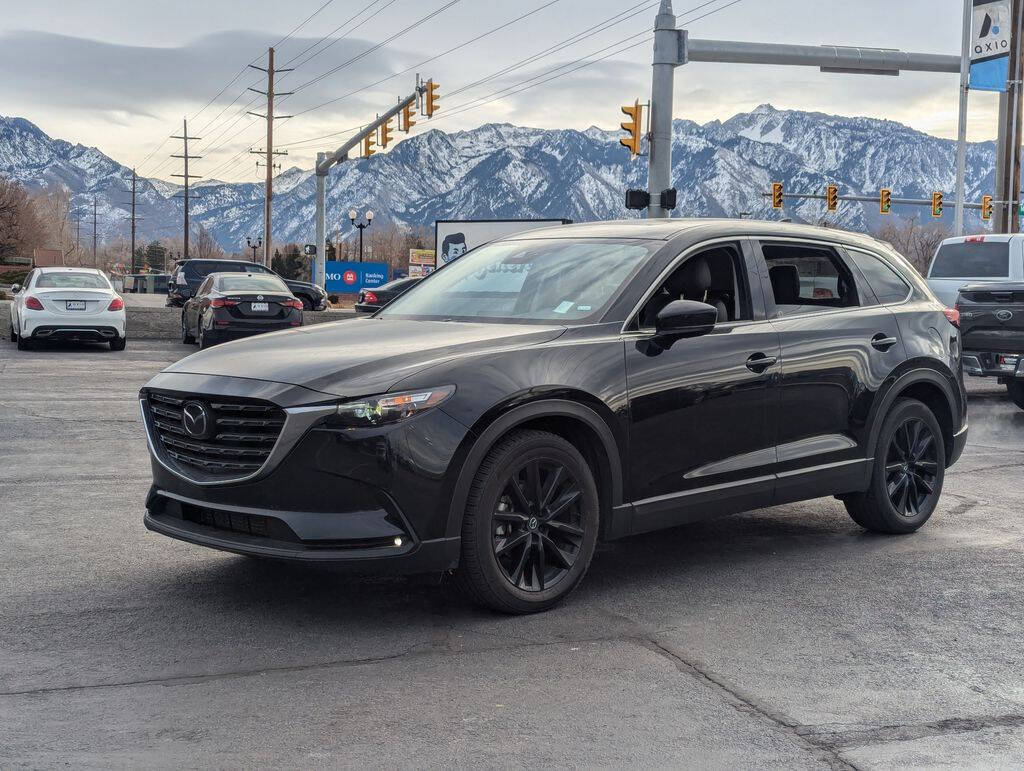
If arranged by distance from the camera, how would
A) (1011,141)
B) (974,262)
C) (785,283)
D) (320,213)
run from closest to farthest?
(785,283) → (974,262) → (1011,141) → (320,213)

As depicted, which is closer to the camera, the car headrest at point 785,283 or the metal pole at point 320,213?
the car headrest at point 785,283

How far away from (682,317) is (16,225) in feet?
281

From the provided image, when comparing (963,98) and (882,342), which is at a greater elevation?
(963,98)

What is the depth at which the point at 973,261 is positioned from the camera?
57.4ft

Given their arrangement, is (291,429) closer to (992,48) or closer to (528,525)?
(528,525)

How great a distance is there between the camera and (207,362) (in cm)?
527

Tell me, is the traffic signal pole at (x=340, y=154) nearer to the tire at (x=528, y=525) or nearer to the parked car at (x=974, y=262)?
the parked car at (x=974, y=262)

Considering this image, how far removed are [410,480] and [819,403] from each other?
8.65ft

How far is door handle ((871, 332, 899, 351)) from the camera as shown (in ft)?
21.9

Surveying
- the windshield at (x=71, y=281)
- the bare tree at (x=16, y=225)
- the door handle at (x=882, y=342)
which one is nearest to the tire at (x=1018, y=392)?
the door handle at (x=882, y=342)

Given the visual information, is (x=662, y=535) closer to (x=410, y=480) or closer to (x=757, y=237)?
(x=757, y=237)

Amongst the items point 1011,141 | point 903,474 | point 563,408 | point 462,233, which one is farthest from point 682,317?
point 462,233

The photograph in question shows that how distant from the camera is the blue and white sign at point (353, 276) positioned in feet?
200

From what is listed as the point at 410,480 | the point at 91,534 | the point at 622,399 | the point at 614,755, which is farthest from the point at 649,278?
the point at 91,534
